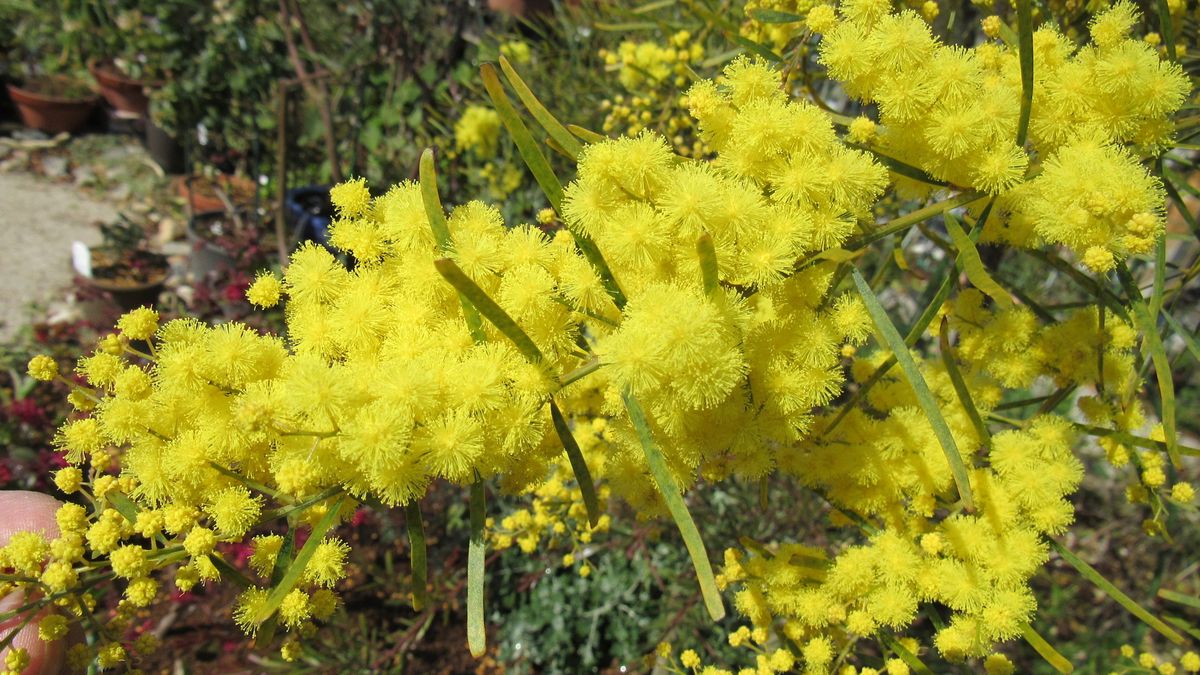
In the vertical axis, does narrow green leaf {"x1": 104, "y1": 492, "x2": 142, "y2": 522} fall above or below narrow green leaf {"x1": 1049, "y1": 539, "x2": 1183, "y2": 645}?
below

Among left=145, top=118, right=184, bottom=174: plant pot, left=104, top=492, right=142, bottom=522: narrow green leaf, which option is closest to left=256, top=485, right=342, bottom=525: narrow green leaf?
left=104, top=492, right=142, bottom=522: narrow green leaf

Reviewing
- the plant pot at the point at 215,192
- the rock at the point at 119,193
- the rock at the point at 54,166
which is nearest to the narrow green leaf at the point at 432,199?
the plant pot at the point at 215,192

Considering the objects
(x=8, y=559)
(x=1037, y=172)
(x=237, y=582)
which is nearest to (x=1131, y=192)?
(x=1037, y=172)

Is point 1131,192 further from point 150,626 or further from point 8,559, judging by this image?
point 150,626

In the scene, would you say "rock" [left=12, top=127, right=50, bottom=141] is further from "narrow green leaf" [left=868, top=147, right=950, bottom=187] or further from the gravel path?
"narrow green leaf" [left=868, top=147, right=950, bottom=187]

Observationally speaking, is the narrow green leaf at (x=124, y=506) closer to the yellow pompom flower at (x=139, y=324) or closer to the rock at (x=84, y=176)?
the yellow pompom flower at (x=139, y=324)

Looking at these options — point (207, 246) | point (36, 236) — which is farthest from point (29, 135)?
point (207, 246)

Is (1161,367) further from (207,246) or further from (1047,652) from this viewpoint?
(207,246)
